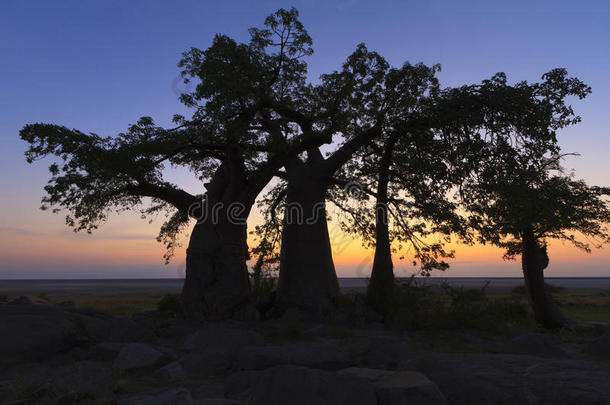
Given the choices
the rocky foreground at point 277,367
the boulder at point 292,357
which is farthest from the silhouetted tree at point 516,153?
the boulder at point 292,357

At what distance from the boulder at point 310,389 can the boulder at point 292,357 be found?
1533 millimetres

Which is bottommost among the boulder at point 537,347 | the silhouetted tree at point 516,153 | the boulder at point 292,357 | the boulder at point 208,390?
the boulder at point 208,390

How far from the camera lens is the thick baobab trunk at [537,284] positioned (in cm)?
1556

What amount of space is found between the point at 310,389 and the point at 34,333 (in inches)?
249

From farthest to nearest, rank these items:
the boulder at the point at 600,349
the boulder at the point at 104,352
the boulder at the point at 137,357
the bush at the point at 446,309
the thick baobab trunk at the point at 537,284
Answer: the thick baobab trunk at the point at 537,284, the bush at the point at 446,309, the boulder at the point at 104,352, the boulder at the point at 600,349, the boulder at the point at 137,357

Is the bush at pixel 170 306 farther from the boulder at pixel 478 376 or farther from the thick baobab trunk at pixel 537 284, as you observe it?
the thick baobab trunk at pixel 537 284

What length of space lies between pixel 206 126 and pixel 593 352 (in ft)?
35.4

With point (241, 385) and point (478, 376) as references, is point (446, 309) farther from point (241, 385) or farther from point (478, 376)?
point (241, 385)

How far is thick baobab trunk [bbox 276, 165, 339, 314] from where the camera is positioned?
1255 cm

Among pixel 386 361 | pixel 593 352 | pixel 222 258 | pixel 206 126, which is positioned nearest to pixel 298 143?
pixel 206 126

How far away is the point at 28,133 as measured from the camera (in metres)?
11.6

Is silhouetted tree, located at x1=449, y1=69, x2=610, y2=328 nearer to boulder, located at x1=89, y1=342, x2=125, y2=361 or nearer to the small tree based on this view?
the small tree

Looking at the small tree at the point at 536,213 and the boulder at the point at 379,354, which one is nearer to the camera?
the boulder at the point at 379,354

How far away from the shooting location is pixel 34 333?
7.91 m
